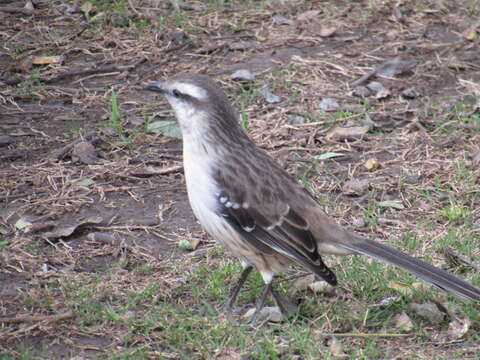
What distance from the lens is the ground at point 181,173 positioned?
238 inches

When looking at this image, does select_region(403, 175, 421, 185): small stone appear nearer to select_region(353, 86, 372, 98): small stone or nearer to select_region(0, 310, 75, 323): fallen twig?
select_region(353, 86, 372, 98): small stone

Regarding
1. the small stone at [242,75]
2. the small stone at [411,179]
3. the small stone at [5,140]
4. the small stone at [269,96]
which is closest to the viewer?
the small stone at [411,179]

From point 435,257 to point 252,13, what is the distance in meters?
5.52

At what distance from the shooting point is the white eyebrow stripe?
21.1 ft

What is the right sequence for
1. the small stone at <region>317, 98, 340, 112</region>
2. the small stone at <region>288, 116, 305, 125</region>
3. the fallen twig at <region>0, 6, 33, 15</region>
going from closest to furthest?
the small stone at <region>288, 116, 305, 125</region>
the small stone at <region>317, 98, 340, 112</region>
the fallen twig at <region>0, 6, 33, 15</region>

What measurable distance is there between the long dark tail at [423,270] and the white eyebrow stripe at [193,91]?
1614 millimetres

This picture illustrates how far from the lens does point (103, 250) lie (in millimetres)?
7141

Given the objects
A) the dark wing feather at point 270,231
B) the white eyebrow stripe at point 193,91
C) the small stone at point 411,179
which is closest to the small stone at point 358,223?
the small stone at point 411,179

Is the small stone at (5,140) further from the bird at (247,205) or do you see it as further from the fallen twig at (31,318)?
the fallen twig at (31,318)

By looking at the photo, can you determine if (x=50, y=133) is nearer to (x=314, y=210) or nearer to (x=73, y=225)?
(x=73, y=225)

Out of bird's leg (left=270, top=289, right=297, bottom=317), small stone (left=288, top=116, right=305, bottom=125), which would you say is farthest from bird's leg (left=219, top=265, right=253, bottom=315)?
small stone (left=288, top=116, right=305, bottom=125)

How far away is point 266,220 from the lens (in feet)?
20.5

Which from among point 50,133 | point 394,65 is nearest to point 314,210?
point 50,133

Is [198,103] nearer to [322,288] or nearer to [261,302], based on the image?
[261,302]
